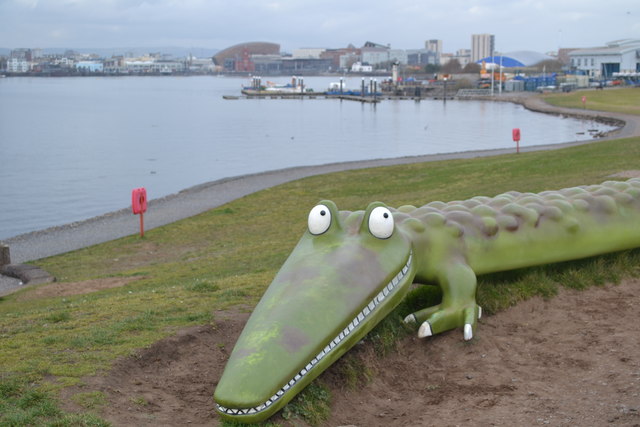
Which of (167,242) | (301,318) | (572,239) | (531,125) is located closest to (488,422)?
(301,318)

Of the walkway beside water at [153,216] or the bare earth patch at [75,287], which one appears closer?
the bare earth patch at [75,287]

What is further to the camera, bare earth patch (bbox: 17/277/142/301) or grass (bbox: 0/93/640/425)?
bare earth patch (bbox: 17/277/142/301)

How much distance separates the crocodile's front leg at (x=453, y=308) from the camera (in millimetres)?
8930

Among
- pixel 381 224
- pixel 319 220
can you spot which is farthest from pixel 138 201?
pixel 381 224

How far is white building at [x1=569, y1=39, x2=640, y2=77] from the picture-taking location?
152m

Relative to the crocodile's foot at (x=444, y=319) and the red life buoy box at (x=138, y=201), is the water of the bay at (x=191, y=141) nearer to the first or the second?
the red life buoy box at (x=138, y=201)

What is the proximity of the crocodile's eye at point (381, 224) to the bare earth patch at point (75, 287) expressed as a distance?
9337 millimetres

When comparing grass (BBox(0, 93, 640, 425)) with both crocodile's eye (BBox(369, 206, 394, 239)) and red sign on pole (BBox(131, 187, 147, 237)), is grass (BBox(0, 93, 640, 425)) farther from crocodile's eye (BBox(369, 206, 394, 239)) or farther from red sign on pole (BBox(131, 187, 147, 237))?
crocodile's eye (BBox(369, 206, 394, 239))

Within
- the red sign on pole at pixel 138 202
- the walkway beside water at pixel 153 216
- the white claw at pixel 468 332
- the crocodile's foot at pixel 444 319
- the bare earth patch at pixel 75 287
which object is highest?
the crocodile's foot at pixel 444 319

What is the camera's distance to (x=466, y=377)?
331 inches

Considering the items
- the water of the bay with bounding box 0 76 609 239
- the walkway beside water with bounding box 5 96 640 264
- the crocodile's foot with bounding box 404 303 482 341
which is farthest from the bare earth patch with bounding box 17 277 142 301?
the water of the bay with bounding box 0 76 609 239

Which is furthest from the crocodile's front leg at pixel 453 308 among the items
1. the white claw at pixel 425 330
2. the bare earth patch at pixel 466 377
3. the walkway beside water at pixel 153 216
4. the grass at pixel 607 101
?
the grass at pixel 607 101

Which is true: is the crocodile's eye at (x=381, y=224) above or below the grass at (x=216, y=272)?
above

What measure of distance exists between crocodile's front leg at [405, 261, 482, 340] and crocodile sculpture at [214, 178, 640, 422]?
0.01 meters
